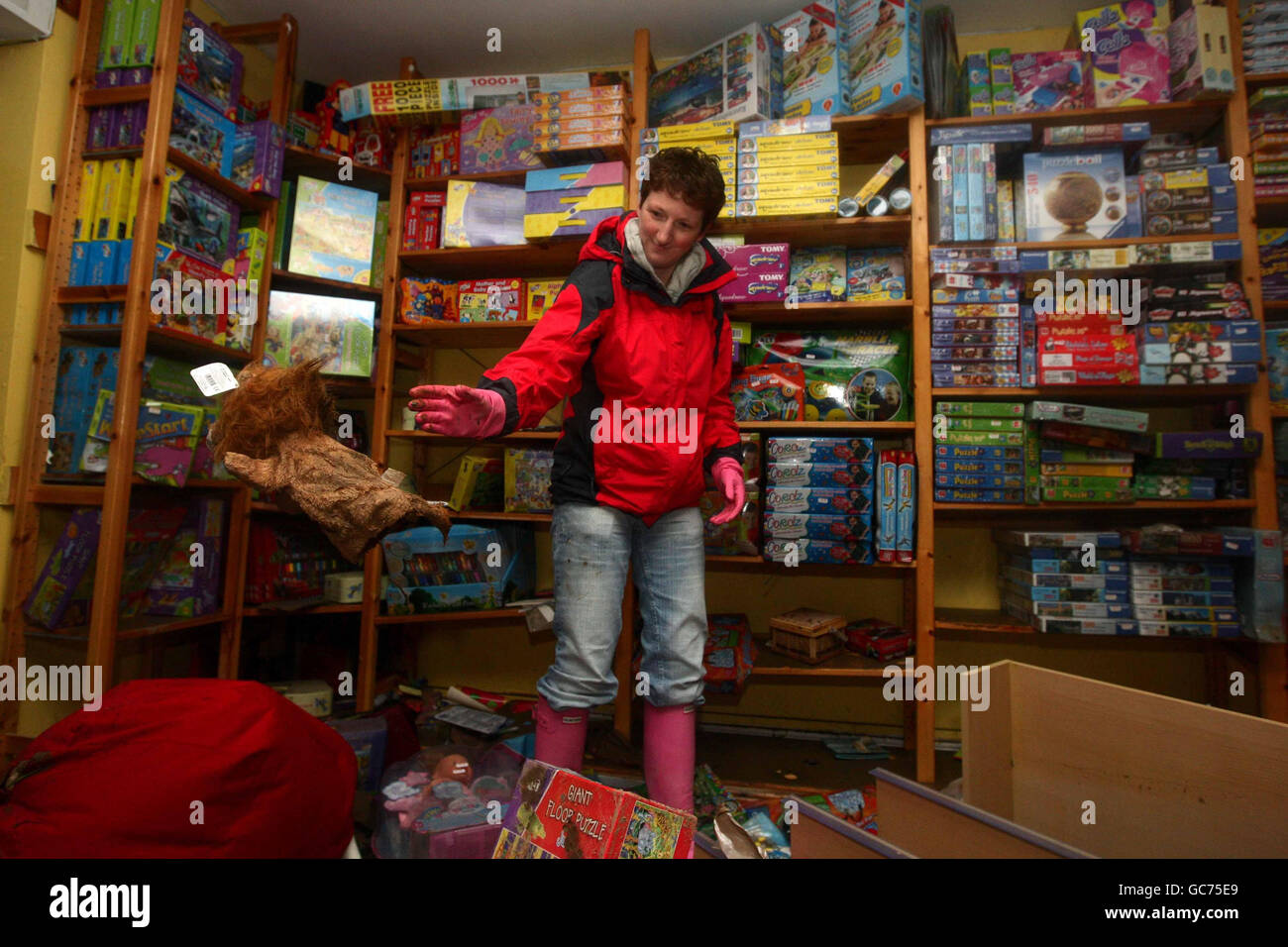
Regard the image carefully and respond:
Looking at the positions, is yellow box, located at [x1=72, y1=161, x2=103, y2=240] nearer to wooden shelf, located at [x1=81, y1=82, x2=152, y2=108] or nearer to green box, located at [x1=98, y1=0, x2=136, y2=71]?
wooden shelf, located at [x1=81, y1=82, x2=152, y2=108]

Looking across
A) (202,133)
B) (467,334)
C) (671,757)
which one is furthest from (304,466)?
(202,133)

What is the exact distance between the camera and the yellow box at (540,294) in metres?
2.49

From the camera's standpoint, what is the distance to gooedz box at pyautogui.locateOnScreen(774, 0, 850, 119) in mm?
2289

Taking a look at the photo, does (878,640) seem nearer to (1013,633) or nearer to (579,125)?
(1013,633)

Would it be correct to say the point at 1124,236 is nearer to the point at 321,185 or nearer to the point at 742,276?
the point at 742,276

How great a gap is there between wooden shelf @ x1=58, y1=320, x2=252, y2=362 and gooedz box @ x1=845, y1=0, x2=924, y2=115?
8.04ft

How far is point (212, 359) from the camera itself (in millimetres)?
2291

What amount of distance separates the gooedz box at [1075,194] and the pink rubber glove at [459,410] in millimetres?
2037

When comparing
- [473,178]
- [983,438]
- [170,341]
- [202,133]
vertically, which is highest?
[473,178]

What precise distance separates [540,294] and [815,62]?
4.46ft

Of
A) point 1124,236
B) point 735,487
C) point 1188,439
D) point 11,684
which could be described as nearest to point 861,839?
point 735,487

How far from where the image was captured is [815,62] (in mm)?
2336

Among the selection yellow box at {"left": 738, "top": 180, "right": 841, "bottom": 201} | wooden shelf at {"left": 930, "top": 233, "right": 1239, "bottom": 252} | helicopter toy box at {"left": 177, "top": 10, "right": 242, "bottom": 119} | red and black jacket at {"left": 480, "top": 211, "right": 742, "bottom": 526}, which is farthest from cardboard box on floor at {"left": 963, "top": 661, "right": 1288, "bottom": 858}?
helicopter toy box at {"left": 177, "top": 10, "right": 242, "bottom": 119}

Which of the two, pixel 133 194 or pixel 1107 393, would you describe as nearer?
pixel 133 194
